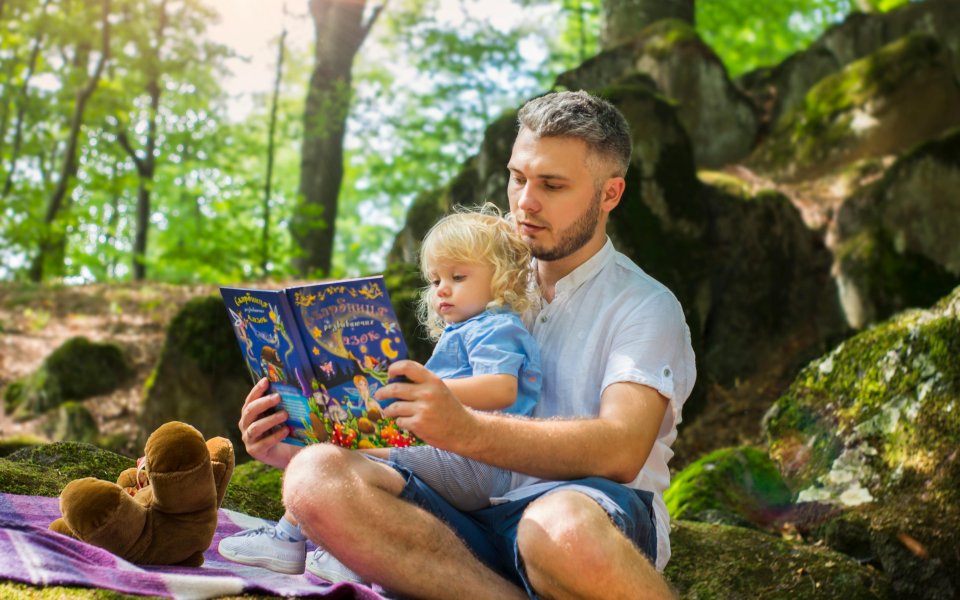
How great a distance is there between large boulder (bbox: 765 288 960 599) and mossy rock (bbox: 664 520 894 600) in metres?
0.21

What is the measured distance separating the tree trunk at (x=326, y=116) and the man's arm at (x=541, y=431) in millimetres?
9771

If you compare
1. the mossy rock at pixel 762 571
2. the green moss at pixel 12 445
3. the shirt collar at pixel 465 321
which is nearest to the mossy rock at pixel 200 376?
the green moss at pixel 12 445

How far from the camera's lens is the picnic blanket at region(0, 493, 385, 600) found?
92.3 inches

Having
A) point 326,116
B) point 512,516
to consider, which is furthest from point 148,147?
point 512,516

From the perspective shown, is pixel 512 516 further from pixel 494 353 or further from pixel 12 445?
pixel 12 445

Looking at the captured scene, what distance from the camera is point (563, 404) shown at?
280 cm

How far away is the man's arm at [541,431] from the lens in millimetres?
2311

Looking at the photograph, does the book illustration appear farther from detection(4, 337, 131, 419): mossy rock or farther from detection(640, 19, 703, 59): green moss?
detection(640, 19, 703, 59): green moss

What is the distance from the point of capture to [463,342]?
272 cm

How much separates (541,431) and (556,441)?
5 cm

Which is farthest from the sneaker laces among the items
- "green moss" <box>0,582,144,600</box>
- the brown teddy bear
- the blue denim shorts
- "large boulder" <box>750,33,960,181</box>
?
"large boulder" <box>750,33,960,181</box>

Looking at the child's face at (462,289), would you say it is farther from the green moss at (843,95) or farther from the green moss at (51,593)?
the green moss at (843,95)

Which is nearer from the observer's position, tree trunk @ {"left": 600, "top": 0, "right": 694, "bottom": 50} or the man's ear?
the man's ear

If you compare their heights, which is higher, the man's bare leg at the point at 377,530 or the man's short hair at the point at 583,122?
the man's short hair at the point at 583,122
